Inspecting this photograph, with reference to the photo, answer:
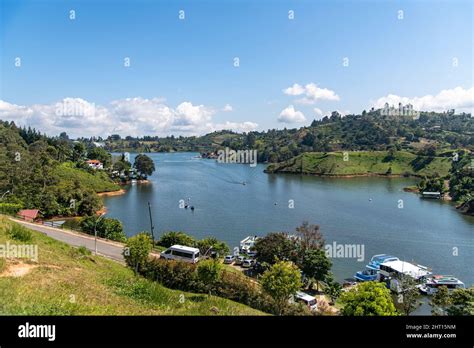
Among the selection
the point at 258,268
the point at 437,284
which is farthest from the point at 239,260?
the point at 437,284

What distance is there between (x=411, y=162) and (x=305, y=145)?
119 ft

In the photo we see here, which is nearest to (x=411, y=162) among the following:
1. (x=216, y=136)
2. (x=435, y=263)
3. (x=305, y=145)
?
(x=305, y=145)

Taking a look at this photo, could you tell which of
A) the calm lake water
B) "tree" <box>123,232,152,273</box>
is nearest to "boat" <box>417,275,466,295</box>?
the calm lake water

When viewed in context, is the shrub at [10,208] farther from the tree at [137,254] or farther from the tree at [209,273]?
the tree at [209,273]

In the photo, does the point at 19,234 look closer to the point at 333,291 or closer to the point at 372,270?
the point at 333,291

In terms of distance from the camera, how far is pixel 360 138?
103 metres

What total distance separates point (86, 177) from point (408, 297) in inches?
1687

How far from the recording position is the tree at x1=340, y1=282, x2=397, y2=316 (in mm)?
10727

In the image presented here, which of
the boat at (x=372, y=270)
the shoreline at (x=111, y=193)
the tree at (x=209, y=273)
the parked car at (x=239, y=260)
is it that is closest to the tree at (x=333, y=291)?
the boat at (x=372, y=270)

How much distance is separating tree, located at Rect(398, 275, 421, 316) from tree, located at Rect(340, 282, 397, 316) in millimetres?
4736

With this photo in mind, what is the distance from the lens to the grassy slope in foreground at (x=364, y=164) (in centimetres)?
7050

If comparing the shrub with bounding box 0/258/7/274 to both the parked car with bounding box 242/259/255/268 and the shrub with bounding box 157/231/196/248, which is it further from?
the parked car with bounding box 242/259/255/268

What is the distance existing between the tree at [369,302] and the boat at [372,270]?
8.32m

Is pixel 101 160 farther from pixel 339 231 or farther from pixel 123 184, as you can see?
pixel 339 231
